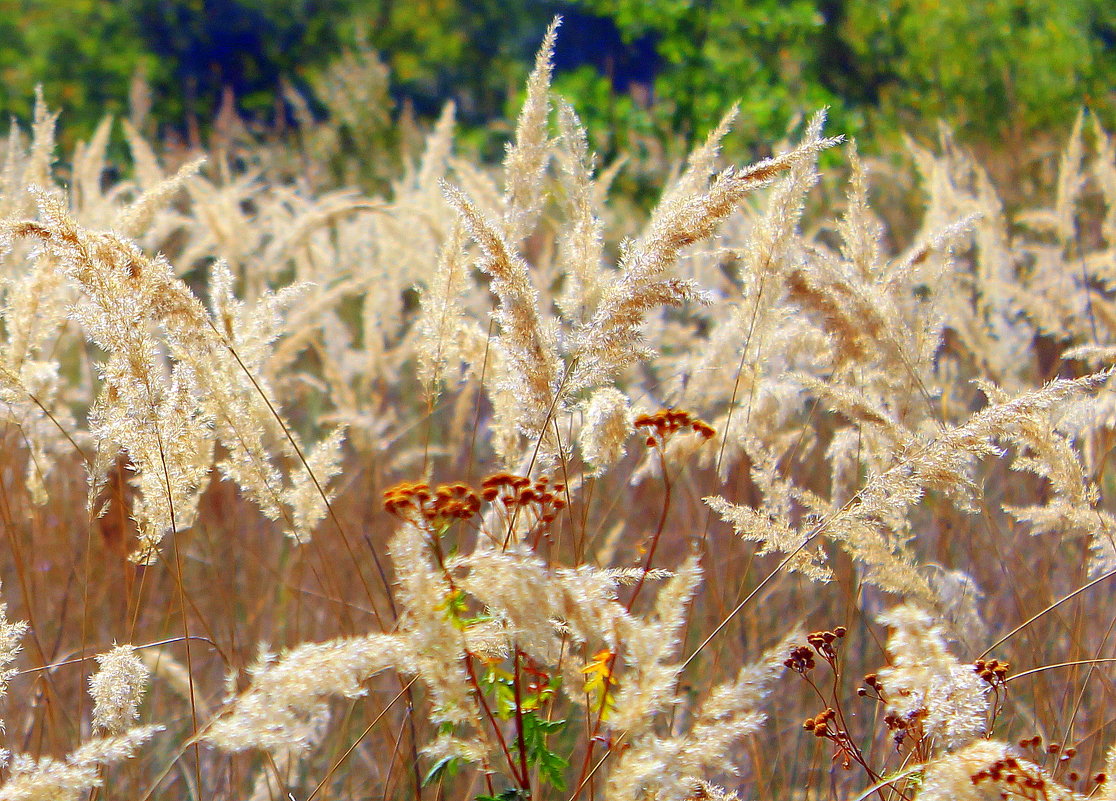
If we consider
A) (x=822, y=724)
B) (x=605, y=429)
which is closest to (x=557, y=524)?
(x=605, y=429)

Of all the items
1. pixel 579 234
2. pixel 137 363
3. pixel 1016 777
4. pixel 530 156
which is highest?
pixel 530 156

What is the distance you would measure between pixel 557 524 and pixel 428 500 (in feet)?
2.34

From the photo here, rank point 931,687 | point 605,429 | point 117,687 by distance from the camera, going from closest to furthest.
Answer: point 931,687 < point 117,687 < point 605,429

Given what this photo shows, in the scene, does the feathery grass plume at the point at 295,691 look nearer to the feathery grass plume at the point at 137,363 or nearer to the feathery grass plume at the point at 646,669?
the feathery grass plume at the point at 646,669

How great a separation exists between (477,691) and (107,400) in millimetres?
664

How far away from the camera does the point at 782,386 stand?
206cm

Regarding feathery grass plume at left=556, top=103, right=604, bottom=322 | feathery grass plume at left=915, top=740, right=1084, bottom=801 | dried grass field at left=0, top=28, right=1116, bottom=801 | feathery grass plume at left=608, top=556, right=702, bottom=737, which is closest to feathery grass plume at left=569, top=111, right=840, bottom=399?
dried grass field at left=0, top=28, right=1116, bottom=801

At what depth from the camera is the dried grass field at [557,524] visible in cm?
106

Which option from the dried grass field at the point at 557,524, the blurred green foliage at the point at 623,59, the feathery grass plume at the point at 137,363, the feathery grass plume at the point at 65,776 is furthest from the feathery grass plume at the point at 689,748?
the blurred green foliage at the point at 623,59

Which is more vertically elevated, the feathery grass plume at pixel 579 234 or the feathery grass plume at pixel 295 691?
the feathery grass plume at pixel 579 234

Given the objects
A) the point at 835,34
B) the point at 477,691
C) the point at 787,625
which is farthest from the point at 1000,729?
the point at 835,34

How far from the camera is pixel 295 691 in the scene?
95 cm

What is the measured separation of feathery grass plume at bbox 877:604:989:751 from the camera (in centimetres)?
103

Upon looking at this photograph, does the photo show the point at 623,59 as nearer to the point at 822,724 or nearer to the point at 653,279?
the point at 653,279
